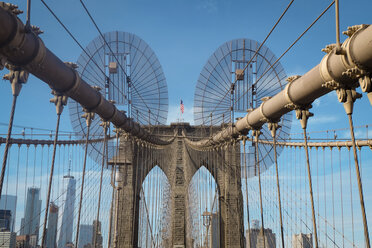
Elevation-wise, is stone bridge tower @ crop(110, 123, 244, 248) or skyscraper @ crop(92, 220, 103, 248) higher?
stone bridge tower @ crop(110, 123, 244, 248)

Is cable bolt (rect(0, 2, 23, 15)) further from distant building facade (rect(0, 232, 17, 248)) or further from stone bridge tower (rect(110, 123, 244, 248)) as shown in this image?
stone bridge tower (rect(110, 123, 244, 248))

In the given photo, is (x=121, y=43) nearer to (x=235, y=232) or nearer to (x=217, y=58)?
(x=217, y=58)

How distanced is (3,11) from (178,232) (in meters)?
28.1

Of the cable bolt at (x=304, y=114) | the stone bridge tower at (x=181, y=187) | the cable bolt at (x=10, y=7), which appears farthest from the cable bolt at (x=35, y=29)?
the stone bridge tower at (x=181, y=187)

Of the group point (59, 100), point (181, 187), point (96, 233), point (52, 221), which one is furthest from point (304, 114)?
point (52, 221)

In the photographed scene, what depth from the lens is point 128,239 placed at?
96.2 ft

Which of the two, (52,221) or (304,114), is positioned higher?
(304,114)

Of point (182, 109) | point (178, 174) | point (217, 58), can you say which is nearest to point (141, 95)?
point (217, 58)

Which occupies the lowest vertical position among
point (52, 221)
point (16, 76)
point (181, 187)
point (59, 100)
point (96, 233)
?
point (96, 233)

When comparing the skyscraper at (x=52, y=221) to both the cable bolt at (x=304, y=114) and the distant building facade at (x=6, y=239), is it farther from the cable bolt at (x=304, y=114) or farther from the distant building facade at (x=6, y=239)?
the cable bolt at (x=304, y=114)

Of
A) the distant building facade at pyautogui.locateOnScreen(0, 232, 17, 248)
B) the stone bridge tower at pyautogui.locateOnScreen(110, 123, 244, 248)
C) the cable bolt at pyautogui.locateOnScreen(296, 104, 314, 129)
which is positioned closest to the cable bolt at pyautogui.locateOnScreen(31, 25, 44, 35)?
the cable bolt at pyautogui.locateOnScreen(296, 104, 314, 129)

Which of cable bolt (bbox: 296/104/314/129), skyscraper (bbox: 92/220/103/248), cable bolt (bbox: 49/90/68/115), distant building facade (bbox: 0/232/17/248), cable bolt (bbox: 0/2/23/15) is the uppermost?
cable bolt (bbox: 0/2/23/15)

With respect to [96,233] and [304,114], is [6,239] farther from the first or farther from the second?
[304,114]

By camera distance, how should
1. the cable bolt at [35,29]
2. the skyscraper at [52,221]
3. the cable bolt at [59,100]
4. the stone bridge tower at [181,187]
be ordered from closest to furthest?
the cable bolt at [35,29] → the cable bolt at [59,100] → the skyscraper at [52,221] → the stone bridge tower at [181,187]
